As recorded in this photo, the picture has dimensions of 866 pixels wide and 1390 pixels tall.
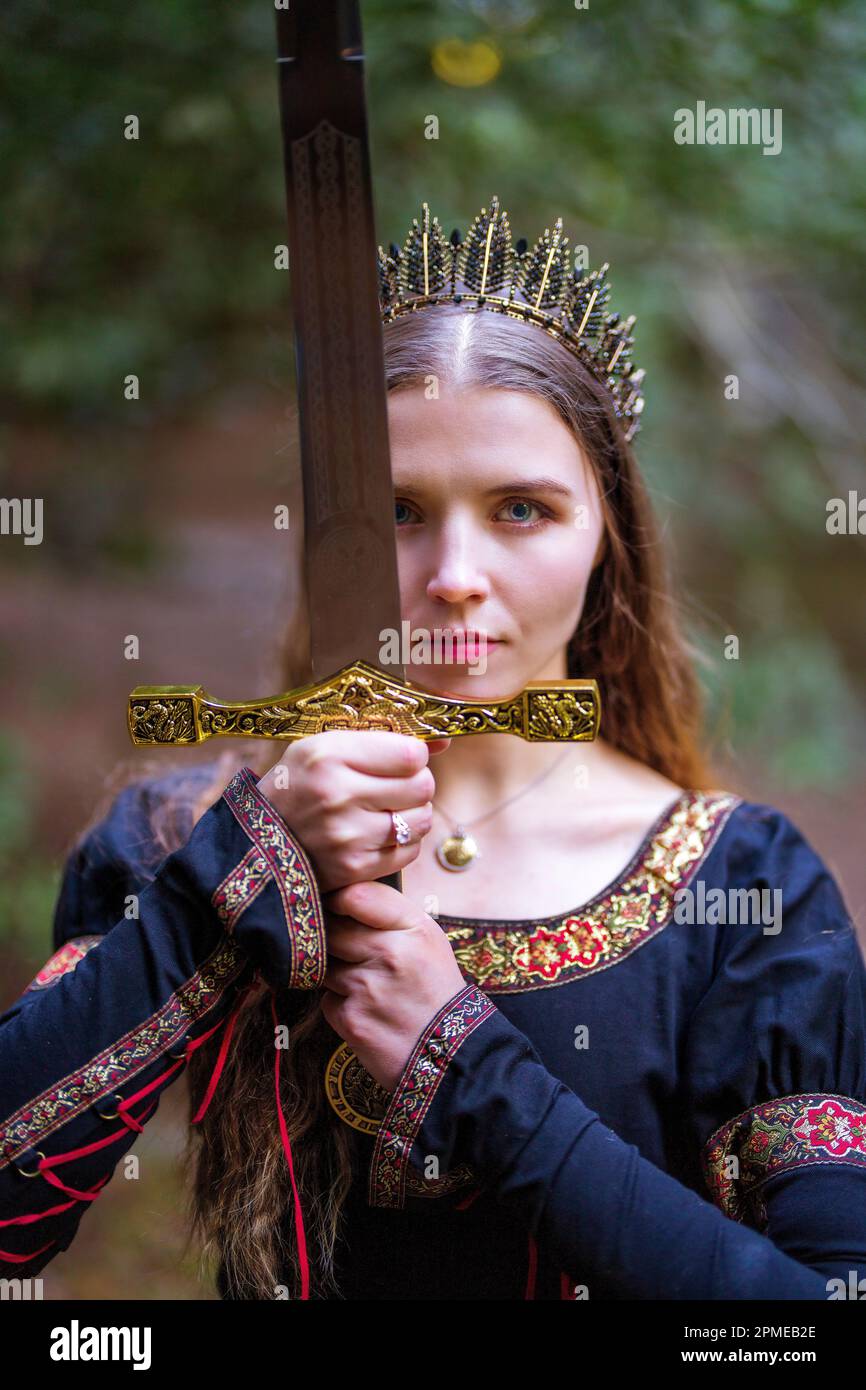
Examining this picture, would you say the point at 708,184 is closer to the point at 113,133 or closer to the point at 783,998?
the point at 113,133

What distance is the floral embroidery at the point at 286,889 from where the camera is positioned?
128cm

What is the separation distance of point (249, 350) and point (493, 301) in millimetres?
2984

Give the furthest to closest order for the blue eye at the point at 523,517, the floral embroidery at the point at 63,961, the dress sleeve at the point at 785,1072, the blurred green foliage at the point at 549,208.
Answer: the blurred green foliage at the point at 549,208 → the floral embroidery at the point at 63,961 → the blue eye at the point at 523,517 → the dress sleeve at the point at 785,1072

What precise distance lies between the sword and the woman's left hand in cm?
21

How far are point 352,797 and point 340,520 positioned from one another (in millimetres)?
270

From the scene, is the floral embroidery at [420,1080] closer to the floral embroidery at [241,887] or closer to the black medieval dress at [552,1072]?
the black medieval dress at [552,1072]

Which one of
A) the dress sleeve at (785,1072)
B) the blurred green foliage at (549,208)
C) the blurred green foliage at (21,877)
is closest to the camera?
the dress sleeve at (785,1072)

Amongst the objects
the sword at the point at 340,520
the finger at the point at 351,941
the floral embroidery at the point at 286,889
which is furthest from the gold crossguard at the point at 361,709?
the finger at the point at 351,941

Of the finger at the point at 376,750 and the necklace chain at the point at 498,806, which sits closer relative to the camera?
the finger at the point at 376,750

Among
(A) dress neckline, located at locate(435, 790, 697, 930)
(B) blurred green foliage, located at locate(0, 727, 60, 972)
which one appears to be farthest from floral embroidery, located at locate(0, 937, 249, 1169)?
(B) blurred green foliage, located at locate(0, 727, 60, 972)

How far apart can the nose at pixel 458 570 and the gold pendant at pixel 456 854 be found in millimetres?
368

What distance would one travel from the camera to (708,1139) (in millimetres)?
1489
